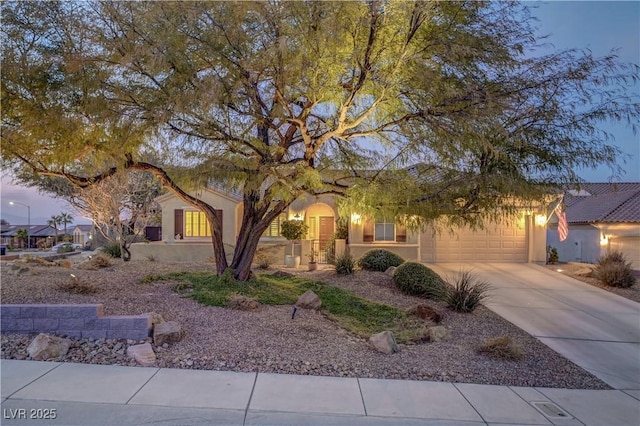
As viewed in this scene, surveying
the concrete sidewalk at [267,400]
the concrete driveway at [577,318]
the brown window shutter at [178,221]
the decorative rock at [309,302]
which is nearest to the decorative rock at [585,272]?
the concrete driveway at [577,318]

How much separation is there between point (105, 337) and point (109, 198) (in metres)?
13.7

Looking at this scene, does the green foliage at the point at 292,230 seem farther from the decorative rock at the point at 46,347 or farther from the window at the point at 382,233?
the decorative rock at the point at 46,347

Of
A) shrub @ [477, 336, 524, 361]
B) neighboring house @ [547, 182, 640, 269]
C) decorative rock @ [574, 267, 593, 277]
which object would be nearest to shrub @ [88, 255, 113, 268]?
shrub @ [477, 336, 524, 361]

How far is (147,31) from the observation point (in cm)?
763

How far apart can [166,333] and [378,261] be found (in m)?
9.92

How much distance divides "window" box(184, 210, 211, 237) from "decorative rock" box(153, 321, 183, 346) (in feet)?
53.9

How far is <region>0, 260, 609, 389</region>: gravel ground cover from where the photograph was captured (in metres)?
6.12

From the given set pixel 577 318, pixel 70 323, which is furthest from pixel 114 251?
pixel 577 318

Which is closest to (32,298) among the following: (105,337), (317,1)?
(105,337)

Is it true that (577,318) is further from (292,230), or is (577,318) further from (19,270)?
(19,270)

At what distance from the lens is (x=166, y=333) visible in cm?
660

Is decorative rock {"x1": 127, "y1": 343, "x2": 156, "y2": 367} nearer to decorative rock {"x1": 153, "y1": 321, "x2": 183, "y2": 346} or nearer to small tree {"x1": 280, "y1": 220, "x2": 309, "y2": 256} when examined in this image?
decorative rock {"x1": 153, "y1": 321, "x2": 183, "y2": 346}

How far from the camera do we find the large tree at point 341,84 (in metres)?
7.34

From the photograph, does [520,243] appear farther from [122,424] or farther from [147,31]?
[122,424]
